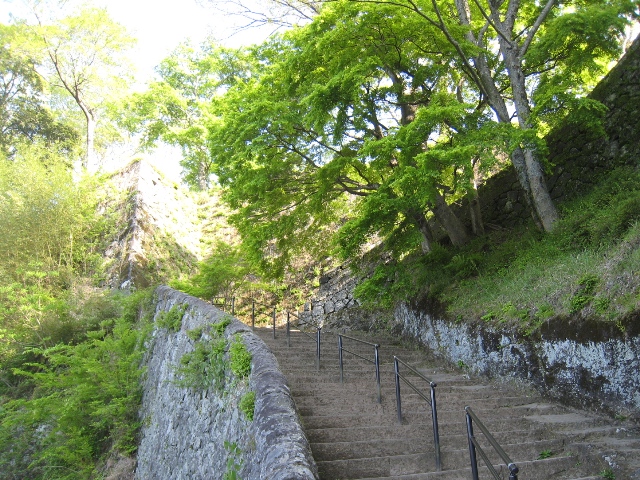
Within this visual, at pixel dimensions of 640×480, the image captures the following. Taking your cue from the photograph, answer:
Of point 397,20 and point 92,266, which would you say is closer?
point 397,20

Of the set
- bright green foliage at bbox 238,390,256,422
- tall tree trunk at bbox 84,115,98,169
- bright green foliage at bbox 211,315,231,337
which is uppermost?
tall tree trunk at bbox 84,115,98,169

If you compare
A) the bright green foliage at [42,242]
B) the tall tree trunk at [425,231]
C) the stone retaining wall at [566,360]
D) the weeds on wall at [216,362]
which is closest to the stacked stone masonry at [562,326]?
the stone retaining wall at [566,360]

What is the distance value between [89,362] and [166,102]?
54.5 ft

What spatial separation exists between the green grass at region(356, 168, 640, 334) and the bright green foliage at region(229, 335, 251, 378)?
3.58 metres

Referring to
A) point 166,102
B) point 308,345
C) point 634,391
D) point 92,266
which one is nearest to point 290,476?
point 634,391

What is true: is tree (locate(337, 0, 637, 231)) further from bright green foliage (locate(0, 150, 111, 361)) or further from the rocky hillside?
bright green foliage (locate(0, 150, 111, 361))

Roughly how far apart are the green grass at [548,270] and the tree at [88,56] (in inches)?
650

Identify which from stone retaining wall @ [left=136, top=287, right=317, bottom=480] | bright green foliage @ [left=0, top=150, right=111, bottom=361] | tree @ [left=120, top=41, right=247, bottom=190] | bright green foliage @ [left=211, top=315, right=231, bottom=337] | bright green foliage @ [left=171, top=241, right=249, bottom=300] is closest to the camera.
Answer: stone retaining wall @ [left=136, top=287, right=317, bottom=480]

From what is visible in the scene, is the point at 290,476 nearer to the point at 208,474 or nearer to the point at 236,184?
the point at 208,474

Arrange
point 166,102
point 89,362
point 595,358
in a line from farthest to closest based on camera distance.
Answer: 1. point 166,102
2. point 89,362
3. point 595,358

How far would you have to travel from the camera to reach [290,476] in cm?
313

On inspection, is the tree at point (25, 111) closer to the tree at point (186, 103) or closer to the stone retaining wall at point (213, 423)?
the tree at point (186, 103)

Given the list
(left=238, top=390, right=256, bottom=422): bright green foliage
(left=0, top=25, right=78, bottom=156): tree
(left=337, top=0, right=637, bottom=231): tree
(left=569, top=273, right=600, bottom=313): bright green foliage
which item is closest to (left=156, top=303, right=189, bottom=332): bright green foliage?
(left=238, top=390, right=256, bottom=422): bright green foliage

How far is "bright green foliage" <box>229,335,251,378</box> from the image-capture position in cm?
521
